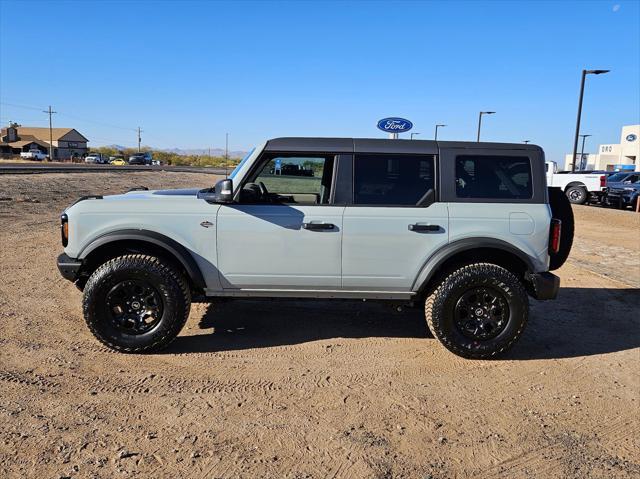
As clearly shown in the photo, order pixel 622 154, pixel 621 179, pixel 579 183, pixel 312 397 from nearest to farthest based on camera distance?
pixel 312 397 → pixel 579 183 → pixel 621 179 → pixel 622 154

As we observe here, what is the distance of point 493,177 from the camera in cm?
470

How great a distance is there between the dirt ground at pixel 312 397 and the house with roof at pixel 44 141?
9328cm

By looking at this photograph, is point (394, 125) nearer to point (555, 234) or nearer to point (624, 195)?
point (555, 234)

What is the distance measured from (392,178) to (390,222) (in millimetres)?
415

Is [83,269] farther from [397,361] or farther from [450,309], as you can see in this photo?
[450,309]

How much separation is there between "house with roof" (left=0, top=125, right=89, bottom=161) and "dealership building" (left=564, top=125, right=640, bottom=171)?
83.7 meters

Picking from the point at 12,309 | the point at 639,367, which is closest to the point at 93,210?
the point at 12,309

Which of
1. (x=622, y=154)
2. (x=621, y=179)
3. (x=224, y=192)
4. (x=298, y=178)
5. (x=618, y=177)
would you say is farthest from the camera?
(x=622, y=154)

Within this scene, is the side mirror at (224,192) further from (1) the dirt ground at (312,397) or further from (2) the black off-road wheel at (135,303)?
(1) the dirt ground at (312,397)

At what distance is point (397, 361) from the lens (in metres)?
4.59

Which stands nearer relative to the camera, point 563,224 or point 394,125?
point 563,224

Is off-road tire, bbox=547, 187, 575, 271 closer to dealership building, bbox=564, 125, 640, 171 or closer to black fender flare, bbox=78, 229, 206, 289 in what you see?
black fender flare, bbox=78, 229, 206, 289

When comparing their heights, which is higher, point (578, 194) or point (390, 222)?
point (390, 222)

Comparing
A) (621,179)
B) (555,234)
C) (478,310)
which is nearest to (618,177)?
(621,179)
